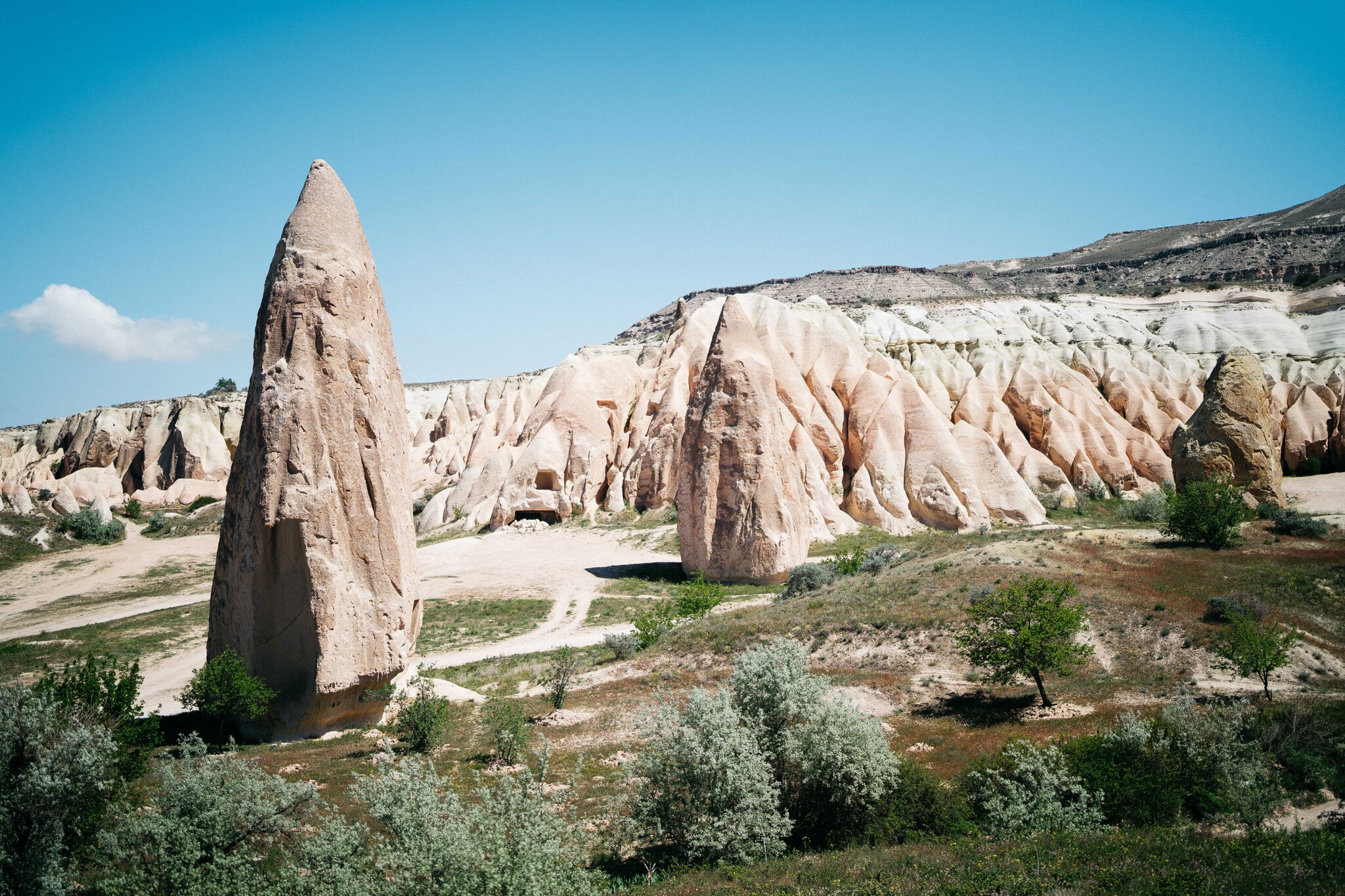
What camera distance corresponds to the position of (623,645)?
19141 millimetres

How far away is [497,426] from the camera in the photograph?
5609 centimetres

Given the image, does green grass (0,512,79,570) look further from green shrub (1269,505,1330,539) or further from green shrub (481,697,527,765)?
green shrub (1269,505,1330,539)

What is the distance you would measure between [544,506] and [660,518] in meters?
6.98

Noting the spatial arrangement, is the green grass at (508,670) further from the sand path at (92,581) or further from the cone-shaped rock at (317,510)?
the sand path at (92,581)

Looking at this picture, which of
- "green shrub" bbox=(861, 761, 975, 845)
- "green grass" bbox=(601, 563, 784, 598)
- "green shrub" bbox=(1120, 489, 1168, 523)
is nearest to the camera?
"green shrub" bbox=(861, 761, 975, 845)

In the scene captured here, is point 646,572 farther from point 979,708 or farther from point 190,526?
point 190,526

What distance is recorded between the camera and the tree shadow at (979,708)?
13.4 m

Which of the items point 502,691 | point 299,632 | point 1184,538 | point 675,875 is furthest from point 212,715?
point 1184,538

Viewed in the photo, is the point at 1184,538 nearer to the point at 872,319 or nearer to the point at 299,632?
the point at 299,632

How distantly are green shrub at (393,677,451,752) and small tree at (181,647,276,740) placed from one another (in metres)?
2.32

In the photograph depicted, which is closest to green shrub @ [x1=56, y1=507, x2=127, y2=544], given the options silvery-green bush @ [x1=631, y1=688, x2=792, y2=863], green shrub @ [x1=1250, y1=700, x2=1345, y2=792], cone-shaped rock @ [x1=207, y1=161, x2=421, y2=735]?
cone-shaped rock @ [x1=207, y1=161, x2=421, y2=735]

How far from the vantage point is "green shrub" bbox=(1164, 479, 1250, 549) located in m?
21.6

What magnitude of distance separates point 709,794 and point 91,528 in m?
46.8

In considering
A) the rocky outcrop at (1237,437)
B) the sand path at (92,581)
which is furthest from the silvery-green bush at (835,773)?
the sand path at (92,581)
